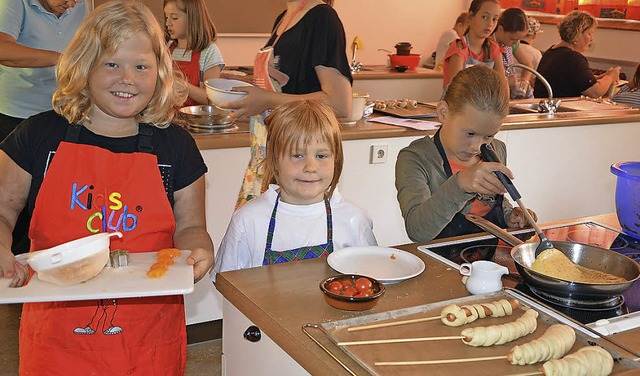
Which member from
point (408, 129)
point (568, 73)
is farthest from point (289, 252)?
point (568, 73)

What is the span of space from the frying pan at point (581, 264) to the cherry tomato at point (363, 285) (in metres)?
0.35

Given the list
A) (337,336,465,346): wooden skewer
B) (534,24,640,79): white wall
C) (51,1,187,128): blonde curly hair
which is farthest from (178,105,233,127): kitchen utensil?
(534,24,640,79): white wall

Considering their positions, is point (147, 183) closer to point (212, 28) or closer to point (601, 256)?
point (601, 256)

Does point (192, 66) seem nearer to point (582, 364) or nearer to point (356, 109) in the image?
point (356, 109)

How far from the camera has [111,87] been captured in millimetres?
1753

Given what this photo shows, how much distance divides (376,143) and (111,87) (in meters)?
1.88

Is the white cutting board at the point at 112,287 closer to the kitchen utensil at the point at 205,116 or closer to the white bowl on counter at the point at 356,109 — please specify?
the kitchen utensil at the point at 205,116

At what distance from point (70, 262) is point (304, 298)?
47 centimetres

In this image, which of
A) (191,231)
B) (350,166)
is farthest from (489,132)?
(350,166)

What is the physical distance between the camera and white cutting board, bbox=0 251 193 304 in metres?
1.43

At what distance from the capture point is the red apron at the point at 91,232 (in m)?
1.75

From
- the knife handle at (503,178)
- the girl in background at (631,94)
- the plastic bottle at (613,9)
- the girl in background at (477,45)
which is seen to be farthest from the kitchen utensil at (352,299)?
the plastic bottle at (613,9)

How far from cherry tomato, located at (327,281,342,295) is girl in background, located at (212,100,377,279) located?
431mm

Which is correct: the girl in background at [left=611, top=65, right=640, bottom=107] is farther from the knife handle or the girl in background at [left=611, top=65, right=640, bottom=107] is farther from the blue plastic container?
the knife handle
